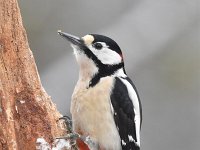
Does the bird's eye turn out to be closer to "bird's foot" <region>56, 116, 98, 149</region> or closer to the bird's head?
the bird's head

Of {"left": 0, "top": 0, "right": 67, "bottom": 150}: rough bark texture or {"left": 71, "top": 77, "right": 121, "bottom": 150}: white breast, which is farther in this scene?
{"left": 71, "top": 77, "right": 121, "bottom": 150}: white breast

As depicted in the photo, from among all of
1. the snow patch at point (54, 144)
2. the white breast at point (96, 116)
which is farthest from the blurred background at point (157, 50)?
the snow patch at point (54, 144)

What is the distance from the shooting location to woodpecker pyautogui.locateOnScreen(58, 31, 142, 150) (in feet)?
18.4

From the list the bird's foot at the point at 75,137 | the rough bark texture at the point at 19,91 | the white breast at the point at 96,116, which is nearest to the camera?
the rough bark texture at the point at 19,91

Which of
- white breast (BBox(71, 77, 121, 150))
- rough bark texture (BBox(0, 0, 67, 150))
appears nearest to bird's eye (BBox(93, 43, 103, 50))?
white breast (BBox(71, 77, 121, 150))

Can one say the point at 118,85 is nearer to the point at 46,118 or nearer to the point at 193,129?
the point at 46,118

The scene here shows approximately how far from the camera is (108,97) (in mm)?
5668

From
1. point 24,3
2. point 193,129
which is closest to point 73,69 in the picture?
point 24,3

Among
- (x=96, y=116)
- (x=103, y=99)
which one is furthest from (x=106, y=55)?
(x=96, y=116)

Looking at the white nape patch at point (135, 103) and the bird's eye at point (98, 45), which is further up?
the bird's eye at point (98, 45)

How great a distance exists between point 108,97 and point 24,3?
504cm

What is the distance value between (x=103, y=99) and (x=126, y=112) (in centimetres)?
21

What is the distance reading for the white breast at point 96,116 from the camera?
18.3ft

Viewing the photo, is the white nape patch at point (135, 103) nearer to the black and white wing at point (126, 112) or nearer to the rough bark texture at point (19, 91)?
the black and white wing at point (126, 112)
